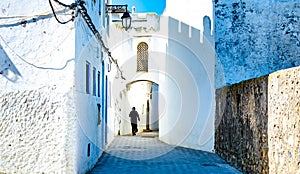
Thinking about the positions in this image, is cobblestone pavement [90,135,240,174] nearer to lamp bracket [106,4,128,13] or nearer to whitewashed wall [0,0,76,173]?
whitewashed wall [0,0,76,173]

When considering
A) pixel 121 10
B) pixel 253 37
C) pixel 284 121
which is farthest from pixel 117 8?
→ pixel 284 121

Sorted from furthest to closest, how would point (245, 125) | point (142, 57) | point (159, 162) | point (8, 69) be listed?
point (142, 57)
point (159, 162)
point (245, 125)
point (8, 69)

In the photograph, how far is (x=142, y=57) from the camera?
2180 centimetres

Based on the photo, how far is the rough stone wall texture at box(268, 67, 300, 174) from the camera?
4.82 metres

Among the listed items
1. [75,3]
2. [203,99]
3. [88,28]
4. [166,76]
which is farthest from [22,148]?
[166,76]

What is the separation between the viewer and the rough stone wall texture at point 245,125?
6.55m

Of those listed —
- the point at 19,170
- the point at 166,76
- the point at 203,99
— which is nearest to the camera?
the point at 19,170

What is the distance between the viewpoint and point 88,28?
27.4 ft

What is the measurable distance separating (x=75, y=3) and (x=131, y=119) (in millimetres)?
15145

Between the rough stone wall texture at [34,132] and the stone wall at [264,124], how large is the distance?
3.41 m

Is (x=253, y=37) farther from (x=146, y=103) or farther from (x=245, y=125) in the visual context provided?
(x=146, y=103)

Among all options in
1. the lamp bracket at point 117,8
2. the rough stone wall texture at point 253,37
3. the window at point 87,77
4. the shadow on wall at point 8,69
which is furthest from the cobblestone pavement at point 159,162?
the lamp bracket at point 117,8

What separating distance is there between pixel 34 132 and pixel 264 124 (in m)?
4.03

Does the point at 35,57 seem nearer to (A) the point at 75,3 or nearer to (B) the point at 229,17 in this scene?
(A) the point at 75,3
